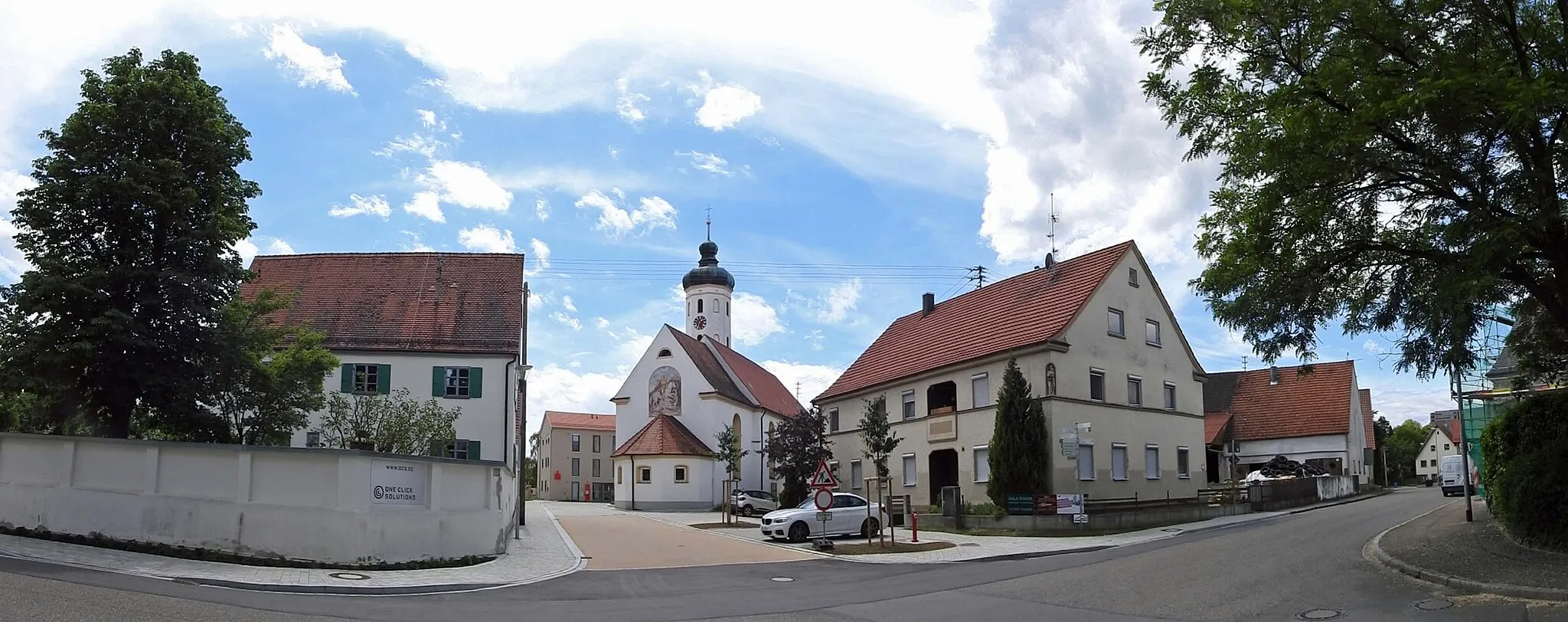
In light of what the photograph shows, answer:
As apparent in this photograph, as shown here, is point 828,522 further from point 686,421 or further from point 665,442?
point 686,421

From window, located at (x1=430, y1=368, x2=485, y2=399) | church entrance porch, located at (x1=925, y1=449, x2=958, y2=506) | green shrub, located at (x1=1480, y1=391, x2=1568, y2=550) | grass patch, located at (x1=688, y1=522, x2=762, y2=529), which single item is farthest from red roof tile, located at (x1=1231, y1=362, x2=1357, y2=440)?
window, located at (x1=430, y1=368, x2=485, y2=399)

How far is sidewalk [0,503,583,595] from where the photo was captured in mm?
14711

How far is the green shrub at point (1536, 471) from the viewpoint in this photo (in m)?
15.5

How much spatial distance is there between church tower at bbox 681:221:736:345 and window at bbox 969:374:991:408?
50921 millimetres

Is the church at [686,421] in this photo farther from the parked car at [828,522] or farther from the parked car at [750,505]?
the parked car at [828,522]

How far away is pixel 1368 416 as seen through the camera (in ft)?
204

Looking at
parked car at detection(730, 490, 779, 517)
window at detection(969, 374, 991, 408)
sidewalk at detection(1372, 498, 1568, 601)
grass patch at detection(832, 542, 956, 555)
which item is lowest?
parked car at detection(730, 490, 779, 517)

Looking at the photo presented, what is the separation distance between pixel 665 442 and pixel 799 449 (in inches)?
747

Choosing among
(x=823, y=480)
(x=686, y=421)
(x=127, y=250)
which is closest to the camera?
(x=127, y=250)

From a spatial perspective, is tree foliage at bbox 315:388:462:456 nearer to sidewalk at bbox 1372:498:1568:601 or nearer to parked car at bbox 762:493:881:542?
parked car at bbox 762:493:881:542

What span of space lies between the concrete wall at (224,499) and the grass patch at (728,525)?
19.0m

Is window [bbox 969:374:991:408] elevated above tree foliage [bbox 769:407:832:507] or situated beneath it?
elevated above

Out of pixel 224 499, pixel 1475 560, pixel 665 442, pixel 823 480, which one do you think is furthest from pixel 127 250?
pixel 665 442

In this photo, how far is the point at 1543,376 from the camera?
18.6 metres
